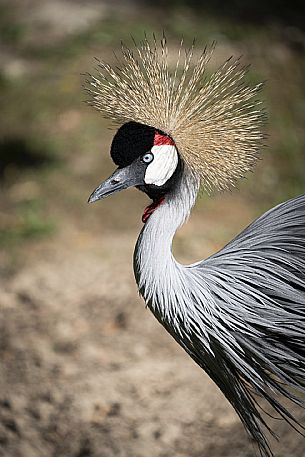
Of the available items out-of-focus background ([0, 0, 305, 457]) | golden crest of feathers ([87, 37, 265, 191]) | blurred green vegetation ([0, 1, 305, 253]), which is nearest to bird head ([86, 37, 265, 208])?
golden crest of feathers ([87, 37, 265, 191])

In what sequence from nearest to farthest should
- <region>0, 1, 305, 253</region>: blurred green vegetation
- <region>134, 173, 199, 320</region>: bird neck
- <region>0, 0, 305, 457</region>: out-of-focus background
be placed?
<region>134, 173, 199, 320</region>: bird neck < <region>0, 0, 305, 457</region>: out-of-focus background < <region>0, 1, 305, 253</region>: blurred green vegetation

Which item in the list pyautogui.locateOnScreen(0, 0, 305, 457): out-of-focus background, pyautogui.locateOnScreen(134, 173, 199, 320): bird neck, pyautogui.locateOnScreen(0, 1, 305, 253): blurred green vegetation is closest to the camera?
pyautogui.locateOnScreen(134, 173, 199, 320): bird neck

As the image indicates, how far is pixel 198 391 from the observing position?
2965mm

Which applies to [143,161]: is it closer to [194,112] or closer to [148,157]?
[148,157]

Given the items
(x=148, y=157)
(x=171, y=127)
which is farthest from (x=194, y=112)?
(x=148, y=157)

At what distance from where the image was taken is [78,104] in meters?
4.83

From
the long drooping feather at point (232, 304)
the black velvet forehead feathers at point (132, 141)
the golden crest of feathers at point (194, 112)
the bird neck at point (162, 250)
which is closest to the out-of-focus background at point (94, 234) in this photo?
the long drooping feather at point (232, 304)

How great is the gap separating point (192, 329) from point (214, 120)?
20.3 inches

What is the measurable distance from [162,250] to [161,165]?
20cm

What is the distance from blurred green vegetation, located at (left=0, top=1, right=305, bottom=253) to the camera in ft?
13.5

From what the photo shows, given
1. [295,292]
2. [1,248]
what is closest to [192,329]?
[295,292]

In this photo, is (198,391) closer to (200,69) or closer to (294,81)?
(200,69)

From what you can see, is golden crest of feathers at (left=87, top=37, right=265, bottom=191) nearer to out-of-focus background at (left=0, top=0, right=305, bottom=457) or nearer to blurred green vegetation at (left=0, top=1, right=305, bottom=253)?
out-of-focus background at (left=0, top=0, right=305, bottom=457)

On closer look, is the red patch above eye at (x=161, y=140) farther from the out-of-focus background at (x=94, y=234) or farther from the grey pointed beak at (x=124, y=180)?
the out-of-focus background at (x=94, y=234)
